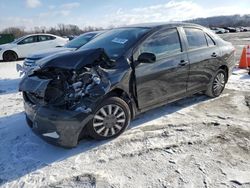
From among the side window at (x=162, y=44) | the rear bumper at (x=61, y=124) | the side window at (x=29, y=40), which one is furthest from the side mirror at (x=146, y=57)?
the side window at (x=29, y=40)

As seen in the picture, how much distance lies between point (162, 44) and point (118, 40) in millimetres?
740

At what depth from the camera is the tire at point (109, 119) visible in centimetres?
396

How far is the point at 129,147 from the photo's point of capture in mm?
3982

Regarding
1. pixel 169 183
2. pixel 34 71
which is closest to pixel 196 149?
pixel 169 183

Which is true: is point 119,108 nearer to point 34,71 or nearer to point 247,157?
point 34,71

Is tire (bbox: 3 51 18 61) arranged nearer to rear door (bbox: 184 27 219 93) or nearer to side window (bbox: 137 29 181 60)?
rear door (bbox: 184 27 219 93)

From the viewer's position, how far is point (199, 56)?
5426mm

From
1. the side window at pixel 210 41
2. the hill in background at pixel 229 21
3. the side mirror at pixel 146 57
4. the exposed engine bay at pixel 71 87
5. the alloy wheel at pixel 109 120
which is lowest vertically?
the alloy wheel at pixel 109 120

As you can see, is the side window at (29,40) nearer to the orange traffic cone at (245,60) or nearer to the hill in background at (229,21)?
the orange traffic cone at (245,60)

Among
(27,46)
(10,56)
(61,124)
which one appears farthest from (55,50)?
(10,56)

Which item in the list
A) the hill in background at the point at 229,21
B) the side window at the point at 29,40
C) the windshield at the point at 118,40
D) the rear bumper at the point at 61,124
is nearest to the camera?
the rear bumper at the point at 61,124

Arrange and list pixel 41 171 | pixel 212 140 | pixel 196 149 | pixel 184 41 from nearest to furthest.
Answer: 1. pixel 41 171
2. pixel 196 149
3. pixel 212 140
4. pixel 184 41

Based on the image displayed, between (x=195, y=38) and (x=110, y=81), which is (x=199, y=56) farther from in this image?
(x=110, y=81)

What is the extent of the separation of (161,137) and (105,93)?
1.07 m
